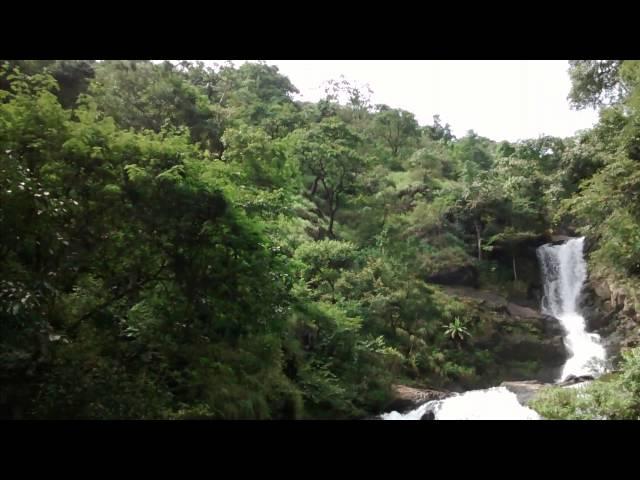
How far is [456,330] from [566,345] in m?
4.09

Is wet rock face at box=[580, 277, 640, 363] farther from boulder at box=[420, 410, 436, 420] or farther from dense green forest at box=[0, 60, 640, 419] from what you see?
boulder at box=[420, 410, 436, 420]

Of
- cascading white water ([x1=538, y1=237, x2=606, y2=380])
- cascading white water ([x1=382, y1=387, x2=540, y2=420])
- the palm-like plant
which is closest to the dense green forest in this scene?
the palm-like plant

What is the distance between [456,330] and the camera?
17.2 metres

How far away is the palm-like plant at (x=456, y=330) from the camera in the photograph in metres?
17.0

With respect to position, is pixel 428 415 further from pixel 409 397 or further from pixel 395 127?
pixel 395 127

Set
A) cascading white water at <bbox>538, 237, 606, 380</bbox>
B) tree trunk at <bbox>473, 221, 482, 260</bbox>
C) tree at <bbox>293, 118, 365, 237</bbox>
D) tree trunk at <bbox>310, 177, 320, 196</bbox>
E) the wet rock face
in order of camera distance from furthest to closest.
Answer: tree trunk at <bbox>473, 221, 482, 260</bbox> → tree trunk at <bbox>310, 177, 320, 196</bbox> → tree at <bbox>293, 118, 365, 237</bbox> → cascading white water at <bbox>538, 237, 606, 380</bbox> → the wet rock face

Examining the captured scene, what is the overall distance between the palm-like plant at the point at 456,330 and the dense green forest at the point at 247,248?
0.22 ft

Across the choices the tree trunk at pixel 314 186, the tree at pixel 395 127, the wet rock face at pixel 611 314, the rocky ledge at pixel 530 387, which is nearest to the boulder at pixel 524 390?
the rocky ledge at pixel 530 387

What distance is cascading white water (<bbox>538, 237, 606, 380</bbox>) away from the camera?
1683 centimetres

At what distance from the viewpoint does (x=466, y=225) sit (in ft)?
73.6

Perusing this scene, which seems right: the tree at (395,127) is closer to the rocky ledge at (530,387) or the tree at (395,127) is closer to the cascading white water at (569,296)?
the cascading white water at (569,296)

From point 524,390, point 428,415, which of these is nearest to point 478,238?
point 524,390
